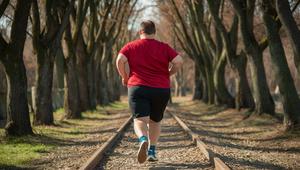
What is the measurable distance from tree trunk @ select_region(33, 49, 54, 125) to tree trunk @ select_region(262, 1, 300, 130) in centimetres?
677

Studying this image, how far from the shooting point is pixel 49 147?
1249 centimetres

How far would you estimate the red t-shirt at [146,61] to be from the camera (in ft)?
26.2

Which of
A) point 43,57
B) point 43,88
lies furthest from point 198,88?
point 43,57

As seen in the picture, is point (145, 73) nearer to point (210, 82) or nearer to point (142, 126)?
point (142, 126)

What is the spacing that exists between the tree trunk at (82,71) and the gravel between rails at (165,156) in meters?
13.4

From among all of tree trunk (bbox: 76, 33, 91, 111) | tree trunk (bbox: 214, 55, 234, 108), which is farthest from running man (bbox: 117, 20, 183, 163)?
tree trunk (bbox: 214, 55, 234, 108)

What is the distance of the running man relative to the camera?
8.00 m

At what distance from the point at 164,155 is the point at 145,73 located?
291 centimetres

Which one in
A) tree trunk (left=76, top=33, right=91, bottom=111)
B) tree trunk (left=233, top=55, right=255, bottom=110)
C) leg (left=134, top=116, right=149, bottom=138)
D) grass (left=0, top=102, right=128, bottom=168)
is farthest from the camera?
tree trunk (left=76, top=33, right=91, bottom=111)

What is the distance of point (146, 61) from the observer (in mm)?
7988

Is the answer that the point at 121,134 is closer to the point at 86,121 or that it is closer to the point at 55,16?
the point at 55,16

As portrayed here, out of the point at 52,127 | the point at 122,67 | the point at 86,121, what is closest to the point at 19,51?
the point at 52,127

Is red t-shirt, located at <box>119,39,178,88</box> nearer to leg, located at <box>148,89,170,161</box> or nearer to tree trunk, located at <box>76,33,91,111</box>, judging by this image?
leg, located at <box>148,89,170,161</box>

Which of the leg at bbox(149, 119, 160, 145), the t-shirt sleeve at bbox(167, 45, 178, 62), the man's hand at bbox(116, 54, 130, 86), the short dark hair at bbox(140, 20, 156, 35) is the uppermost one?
the short dark hair at bbox(140, 20, 156, 35)
